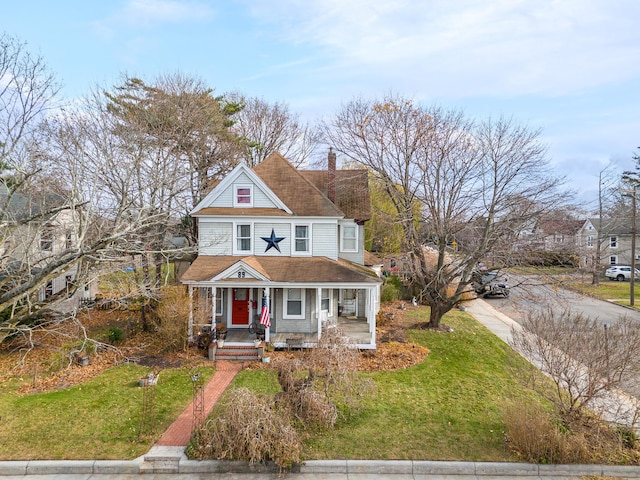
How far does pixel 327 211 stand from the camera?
18.3m

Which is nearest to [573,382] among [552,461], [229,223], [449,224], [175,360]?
[552,461]

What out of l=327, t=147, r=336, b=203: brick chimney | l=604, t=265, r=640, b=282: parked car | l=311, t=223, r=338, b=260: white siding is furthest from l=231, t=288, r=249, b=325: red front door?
l=604, t=265, r=640, b=282: parked car

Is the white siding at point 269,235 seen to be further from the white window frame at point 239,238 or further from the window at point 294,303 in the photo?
the window at point 294,303

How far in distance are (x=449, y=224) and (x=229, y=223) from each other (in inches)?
418

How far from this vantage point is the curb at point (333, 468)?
8133 millimetres

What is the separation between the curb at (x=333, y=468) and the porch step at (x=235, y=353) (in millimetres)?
7040

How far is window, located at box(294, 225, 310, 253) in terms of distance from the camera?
18.5 metres

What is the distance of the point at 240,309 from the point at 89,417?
856 centimetres

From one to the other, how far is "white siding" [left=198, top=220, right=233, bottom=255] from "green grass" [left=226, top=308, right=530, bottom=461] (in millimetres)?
6665

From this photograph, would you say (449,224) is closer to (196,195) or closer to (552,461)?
(552,461)

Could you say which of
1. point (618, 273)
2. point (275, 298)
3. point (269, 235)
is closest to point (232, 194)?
point (269, 235)

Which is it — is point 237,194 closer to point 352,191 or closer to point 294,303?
point 294,303

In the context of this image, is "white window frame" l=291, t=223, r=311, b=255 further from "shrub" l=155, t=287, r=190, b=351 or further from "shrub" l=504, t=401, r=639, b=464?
"shrub" l=504, t=401, r=639, b=464

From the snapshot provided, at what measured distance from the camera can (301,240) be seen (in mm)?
18484
